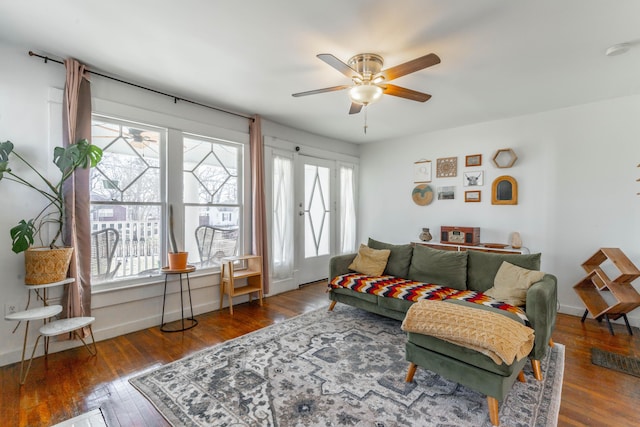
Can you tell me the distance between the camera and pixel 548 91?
125 inches

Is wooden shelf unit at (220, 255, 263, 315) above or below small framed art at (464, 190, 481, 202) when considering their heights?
below

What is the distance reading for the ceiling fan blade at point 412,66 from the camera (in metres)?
1.96

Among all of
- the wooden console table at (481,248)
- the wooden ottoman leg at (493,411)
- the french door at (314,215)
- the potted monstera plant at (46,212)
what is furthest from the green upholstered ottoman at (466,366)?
the french door at (314,215)

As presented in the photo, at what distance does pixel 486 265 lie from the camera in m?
3.07

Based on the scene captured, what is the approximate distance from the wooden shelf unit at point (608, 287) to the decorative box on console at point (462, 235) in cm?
118

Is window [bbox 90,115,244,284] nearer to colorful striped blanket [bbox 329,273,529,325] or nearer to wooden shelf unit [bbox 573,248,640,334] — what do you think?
colorful striped blanket [bbox 329,273,529,325]

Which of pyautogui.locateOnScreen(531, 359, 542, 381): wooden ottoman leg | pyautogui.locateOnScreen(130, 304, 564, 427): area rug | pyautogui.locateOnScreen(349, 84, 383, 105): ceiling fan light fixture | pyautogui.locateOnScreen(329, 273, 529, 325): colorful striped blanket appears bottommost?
pyautogui.locateOnScreen(130, 304, 564, 427): area rug

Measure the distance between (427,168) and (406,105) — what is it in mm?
1616

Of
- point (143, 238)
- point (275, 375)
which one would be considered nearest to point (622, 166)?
point (275, 375)

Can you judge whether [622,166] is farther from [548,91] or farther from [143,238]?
[143,238]

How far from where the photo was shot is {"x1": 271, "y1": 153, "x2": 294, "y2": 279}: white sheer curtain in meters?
4.45

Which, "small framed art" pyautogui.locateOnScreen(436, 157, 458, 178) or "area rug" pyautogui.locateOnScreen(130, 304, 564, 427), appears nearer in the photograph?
"area rug" pyautogui.locateOnScreen(130, 304, 564, 427)

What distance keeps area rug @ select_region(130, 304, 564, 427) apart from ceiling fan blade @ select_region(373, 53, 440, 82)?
2.27 m

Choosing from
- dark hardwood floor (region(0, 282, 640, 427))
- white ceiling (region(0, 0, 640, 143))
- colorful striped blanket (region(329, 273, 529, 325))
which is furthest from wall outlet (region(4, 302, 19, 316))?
colorful striped blanket (region(329, 273, 529, 325))
